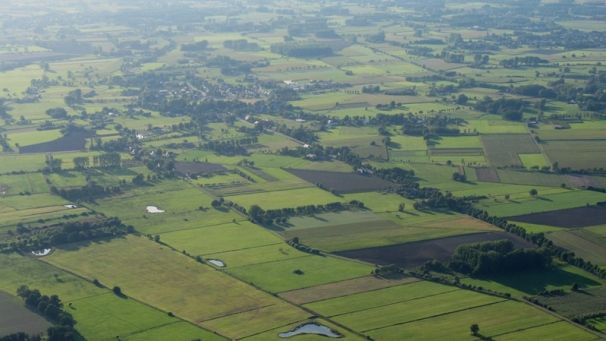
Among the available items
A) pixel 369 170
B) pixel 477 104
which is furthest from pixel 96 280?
pixel 477 104

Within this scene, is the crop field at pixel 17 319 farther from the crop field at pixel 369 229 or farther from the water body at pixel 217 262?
the crop field at pixel 369 229

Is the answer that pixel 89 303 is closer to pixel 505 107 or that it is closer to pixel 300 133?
pixel 300 133

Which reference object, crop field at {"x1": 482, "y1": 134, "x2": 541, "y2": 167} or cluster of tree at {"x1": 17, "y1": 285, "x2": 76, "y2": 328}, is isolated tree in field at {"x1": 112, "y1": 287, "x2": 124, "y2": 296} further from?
crop field at {"x1": 482, "y1": 134, "x2": 541, "y2": 167}

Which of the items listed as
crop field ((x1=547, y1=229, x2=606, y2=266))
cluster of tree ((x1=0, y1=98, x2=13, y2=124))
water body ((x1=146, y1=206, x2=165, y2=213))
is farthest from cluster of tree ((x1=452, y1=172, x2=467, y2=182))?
cluster of tree ((x1=0, y1=98, x2=13, y2=124))

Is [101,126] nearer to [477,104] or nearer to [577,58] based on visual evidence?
[477,104]

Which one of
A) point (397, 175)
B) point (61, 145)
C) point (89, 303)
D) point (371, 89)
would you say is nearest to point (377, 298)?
point (89, 303)

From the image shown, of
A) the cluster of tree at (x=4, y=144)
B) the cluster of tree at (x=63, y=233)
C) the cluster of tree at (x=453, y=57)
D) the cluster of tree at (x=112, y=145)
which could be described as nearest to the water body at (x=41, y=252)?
the cluster of tree at (x=63, y=233)

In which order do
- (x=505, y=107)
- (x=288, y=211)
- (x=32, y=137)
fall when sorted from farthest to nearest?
(x=505, y=107), (x=32, y=137), (x=288, y=211)
